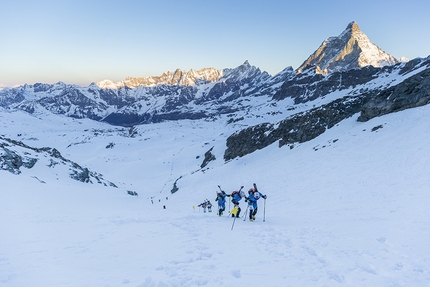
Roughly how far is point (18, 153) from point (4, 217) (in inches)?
1034

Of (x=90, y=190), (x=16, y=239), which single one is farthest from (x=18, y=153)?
(x=16, y=239)

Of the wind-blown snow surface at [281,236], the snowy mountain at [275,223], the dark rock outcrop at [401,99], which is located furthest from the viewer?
the dark rock outcrop at [401,99]

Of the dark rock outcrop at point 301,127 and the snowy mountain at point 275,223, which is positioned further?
the dark rock outcrop at point 301,127

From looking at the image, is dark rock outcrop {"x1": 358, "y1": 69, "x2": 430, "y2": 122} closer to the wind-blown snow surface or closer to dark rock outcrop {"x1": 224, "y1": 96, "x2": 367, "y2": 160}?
the wind-blown snow surface

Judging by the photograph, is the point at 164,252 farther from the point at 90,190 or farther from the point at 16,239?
the point at 90,190

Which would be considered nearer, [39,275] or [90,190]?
[39,275]

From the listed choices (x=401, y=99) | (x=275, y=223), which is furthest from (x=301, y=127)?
(x=275, y=223)

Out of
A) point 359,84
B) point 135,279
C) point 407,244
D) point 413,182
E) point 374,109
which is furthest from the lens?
point 359,84

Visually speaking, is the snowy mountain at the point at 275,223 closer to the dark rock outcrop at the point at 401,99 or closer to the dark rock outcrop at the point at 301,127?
the dark rock outcrop at the point at 401,99

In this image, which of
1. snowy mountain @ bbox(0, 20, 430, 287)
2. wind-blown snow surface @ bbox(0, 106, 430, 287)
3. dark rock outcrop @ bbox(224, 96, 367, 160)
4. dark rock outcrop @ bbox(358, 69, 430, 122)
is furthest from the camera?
dark rock outcrop @ bbox(224, 96, 367, 160)

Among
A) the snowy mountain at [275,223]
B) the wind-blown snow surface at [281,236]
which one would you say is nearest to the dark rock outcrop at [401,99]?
the snowy mountain at [275,223]

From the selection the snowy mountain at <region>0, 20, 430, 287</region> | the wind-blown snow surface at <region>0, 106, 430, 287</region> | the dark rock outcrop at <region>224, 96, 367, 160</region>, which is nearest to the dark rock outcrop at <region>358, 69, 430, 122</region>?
the snowy mountain at <region>0, 20, 430, 287</region>

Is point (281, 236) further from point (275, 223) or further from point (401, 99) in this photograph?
point (401, 99)

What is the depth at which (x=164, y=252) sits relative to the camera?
9141 millimetres
